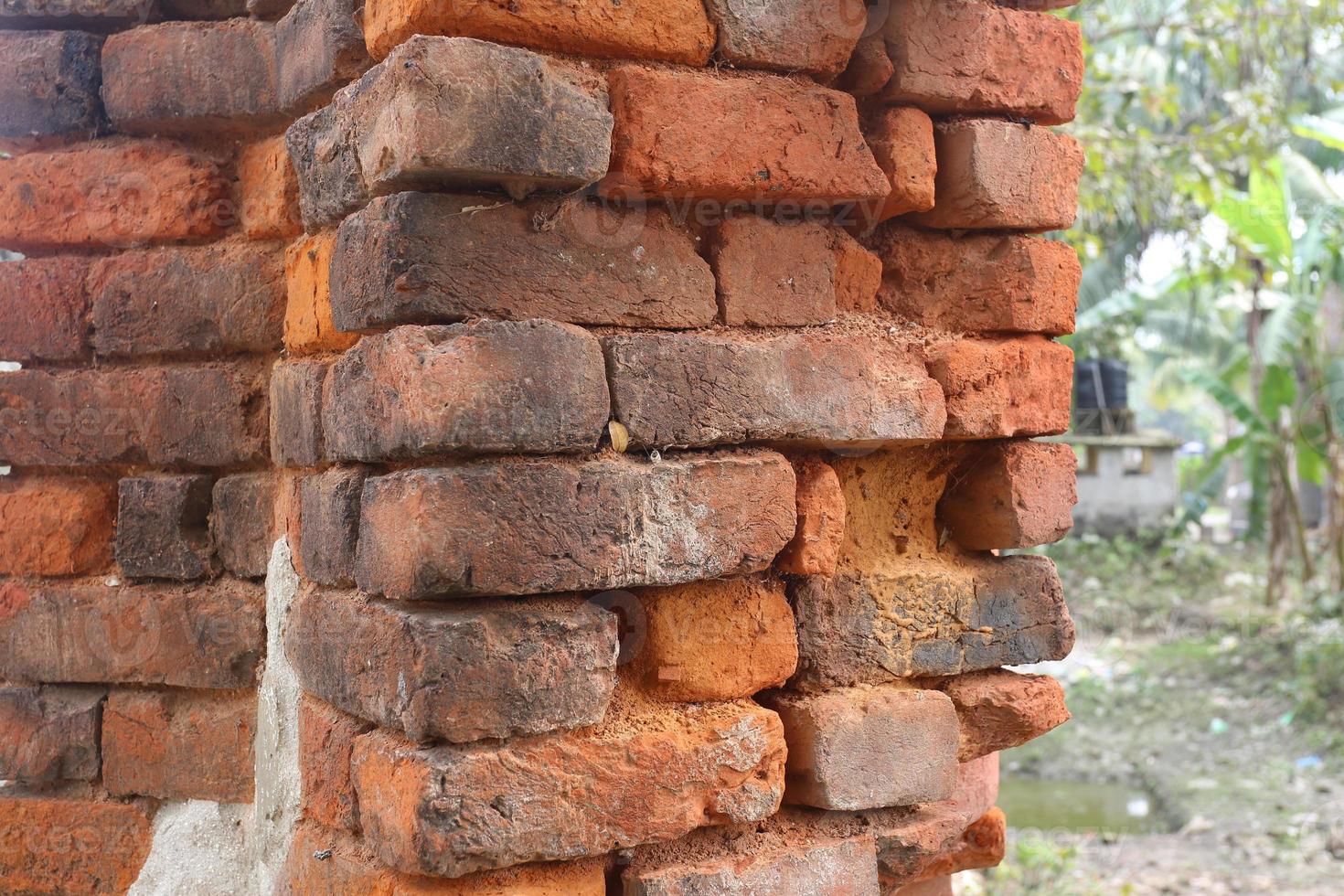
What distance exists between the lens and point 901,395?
1811 millimetres

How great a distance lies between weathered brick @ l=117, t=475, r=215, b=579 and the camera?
213 centimetres

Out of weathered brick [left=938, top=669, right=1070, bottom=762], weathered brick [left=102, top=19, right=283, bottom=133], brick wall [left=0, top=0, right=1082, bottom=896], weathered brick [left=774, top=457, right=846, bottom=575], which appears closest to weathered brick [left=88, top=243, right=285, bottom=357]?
brick wall [left=0, top=0, right=1082, bottom=896]

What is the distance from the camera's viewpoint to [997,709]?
1.95 meters

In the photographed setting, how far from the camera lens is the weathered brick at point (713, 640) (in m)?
1.65

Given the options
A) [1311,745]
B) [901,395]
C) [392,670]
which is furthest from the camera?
[1311,745]

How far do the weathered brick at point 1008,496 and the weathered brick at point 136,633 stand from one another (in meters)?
1.19

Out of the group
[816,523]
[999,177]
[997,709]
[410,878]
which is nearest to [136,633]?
[410,878]

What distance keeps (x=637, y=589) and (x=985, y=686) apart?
66cm

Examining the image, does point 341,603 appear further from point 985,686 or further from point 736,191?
point 985,686

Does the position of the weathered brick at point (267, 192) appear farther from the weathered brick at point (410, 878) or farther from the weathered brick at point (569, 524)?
the weathered brick at point (410, 878)

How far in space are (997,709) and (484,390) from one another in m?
1.01

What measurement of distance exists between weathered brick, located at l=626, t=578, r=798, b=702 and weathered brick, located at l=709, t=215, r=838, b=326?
1.26 feet

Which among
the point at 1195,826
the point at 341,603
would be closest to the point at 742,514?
the point at 341,603

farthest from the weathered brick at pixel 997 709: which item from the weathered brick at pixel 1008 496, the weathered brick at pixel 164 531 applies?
the weathered brick at pixel 164 531
